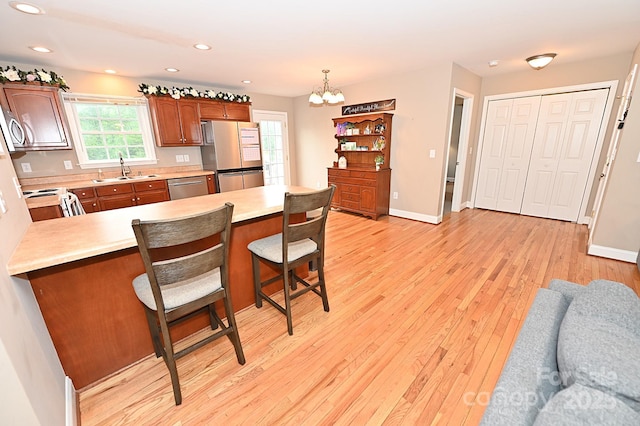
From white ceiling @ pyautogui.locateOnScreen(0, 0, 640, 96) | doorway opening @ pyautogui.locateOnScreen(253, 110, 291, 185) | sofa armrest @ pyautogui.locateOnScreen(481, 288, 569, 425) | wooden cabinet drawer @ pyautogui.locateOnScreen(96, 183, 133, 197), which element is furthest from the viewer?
doorway opening @ pyautogui.locateOnScreen(253, 110, 291, 185)

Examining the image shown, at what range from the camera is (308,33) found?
2.62 metres

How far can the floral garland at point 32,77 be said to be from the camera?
294cm

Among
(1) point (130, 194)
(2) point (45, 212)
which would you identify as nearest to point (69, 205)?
(2) point (45, 212)

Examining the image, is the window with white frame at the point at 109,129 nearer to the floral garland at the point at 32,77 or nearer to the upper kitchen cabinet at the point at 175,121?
the upper kitchen cabinet at the point at 175,121

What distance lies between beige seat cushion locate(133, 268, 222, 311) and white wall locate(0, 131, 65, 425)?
0.42 metres

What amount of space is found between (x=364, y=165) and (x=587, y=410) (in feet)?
15.5

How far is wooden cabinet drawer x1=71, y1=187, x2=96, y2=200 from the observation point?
338 centimetres

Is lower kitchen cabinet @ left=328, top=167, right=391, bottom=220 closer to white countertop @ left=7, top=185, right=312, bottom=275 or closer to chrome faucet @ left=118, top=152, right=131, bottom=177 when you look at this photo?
white countertop @ left=7, top=185, right=312, bottom=275

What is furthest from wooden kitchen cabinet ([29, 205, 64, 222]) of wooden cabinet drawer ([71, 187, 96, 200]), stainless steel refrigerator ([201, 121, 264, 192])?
stainless steel refrigerator ([201, 121, 264, 192])

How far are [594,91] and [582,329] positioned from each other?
4.85 metres

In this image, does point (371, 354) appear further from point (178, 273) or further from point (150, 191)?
point (150, 191)

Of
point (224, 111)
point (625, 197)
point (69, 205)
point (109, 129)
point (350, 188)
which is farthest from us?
point (350, 188)

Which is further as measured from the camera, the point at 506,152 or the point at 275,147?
the point at 275,147

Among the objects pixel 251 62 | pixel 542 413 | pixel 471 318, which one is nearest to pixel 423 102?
pixel 251 62
